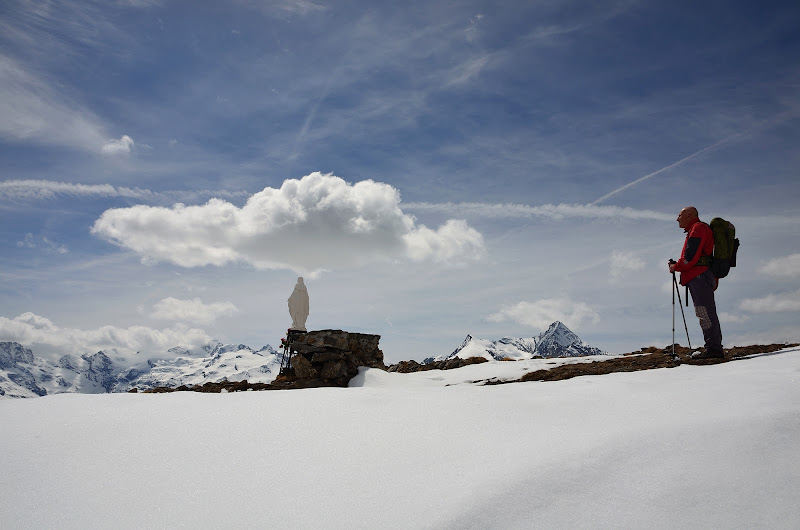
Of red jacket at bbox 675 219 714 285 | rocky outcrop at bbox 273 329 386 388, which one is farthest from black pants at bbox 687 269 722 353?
rocky outcrop at bbox 273 329 386 388

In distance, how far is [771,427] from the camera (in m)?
4.06

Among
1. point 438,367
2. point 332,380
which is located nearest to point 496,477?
point 332,380

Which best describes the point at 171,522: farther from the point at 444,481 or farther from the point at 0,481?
the point at 444,481

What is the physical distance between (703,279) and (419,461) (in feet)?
24.7

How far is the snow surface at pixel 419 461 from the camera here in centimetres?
323

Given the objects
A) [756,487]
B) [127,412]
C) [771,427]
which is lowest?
[756,487]

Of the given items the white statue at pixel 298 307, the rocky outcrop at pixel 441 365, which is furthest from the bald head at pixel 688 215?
the white statue at pixel 298 307

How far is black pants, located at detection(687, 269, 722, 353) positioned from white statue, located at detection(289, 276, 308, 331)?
497 inches

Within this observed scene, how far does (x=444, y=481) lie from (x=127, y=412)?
3492 mm

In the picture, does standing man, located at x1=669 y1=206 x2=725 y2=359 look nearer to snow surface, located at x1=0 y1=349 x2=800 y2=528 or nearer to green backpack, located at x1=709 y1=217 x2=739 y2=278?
green backpack, located at x1=709 y1=217 x2=739 y2=278

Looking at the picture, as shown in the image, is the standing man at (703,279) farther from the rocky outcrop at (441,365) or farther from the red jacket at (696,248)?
the rocky outcrop at (441,365)

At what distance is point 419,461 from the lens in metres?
3.82

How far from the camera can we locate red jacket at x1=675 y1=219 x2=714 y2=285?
884cm

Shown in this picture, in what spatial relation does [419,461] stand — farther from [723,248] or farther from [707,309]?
[723,248]
